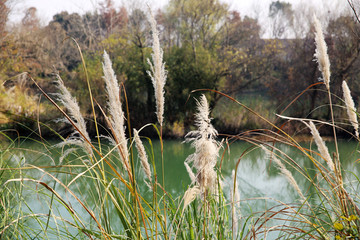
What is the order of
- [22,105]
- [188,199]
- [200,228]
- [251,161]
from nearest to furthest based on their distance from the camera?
1. [188,199]
2. [200,228]
3. [251,161]
4. [22,105]

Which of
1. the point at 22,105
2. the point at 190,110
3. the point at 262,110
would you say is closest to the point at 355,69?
the point at 262,110

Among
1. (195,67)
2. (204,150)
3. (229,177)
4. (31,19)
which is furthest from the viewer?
(31,19)

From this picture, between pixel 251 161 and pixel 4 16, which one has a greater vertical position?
pixel 4 16

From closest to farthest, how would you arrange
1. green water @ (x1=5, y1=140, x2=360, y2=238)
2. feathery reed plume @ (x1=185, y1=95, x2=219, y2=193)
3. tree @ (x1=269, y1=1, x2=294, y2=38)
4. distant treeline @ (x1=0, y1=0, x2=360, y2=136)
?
feathery reed plume @ (x1=185, y1=95, x2=219, y2=193) < green water @ (x1=5, y1=140, x2=360, y2=238) < distant treeline @ (x1=0, y1=0, x2=360, y2=136) < tree @ (x1=269, y1=1, x2=294, y2=38)

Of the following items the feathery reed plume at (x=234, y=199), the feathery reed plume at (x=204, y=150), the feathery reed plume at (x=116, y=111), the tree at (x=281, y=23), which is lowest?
the feathery reed plume at (x=234, y=199)

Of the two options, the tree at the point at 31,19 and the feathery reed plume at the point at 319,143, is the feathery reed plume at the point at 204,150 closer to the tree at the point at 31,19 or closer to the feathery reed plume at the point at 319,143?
the feathery reed plume at the point at 319,143

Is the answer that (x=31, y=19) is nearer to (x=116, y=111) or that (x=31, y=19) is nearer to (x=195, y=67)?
(x=195, y=67)

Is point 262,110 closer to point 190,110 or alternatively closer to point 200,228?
point 190,110

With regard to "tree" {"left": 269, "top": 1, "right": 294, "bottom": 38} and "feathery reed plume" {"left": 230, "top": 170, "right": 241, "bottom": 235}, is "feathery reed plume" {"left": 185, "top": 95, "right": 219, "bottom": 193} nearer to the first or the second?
"feathery reed plume" {"left": 230, "top": 170, "right": 241, "bottom": 235}

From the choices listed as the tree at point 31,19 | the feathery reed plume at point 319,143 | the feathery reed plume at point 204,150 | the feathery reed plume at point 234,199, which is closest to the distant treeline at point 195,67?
the tree at point 31,19

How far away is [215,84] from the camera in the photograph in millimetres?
10352

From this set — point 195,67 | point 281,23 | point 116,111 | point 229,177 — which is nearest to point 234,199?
point 116,111

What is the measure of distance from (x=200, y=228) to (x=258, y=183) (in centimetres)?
453

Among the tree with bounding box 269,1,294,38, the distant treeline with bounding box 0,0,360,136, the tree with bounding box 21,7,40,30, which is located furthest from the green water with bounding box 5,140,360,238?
the tree with bounding box 21,7,40,30
